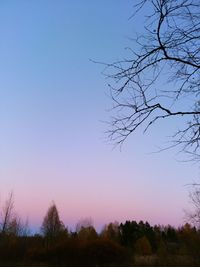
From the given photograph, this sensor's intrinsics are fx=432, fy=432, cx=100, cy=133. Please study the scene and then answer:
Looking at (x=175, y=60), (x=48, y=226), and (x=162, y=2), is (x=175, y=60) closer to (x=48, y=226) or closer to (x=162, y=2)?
(x=162, y=2)

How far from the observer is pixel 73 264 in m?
34.1

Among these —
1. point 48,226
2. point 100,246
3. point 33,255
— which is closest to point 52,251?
point 33,255

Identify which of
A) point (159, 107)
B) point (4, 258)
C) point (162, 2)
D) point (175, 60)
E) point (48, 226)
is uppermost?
point (48, 226)

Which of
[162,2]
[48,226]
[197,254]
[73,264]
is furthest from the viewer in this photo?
Result: [48,226]

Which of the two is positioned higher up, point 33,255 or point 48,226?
point 48,226

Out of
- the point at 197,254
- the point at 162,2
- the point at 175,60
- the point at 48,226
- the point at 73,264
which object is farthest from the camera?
the point at 48,226

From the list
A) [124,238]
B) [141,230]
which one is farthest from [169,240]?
[124,238]

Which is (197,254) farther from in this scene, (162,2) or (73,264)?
(162,2)

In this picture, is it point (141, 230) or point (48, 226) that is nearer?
point (48, 226)

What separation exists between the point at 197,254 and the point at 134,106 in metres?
33.8

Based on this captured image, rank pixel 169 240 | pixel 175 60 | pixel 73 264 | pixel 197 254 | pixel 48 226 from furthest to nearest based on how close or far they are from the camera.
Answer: pixel 169 240 < pixel 48 226 < pixel 197 254 < pixel 73 264 < pixel 175 60

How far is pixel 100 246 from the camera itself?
35812 millimetres

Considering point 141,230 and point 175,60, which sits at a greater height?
point 141,230

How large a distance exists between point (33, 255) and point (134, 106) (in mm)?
33419
